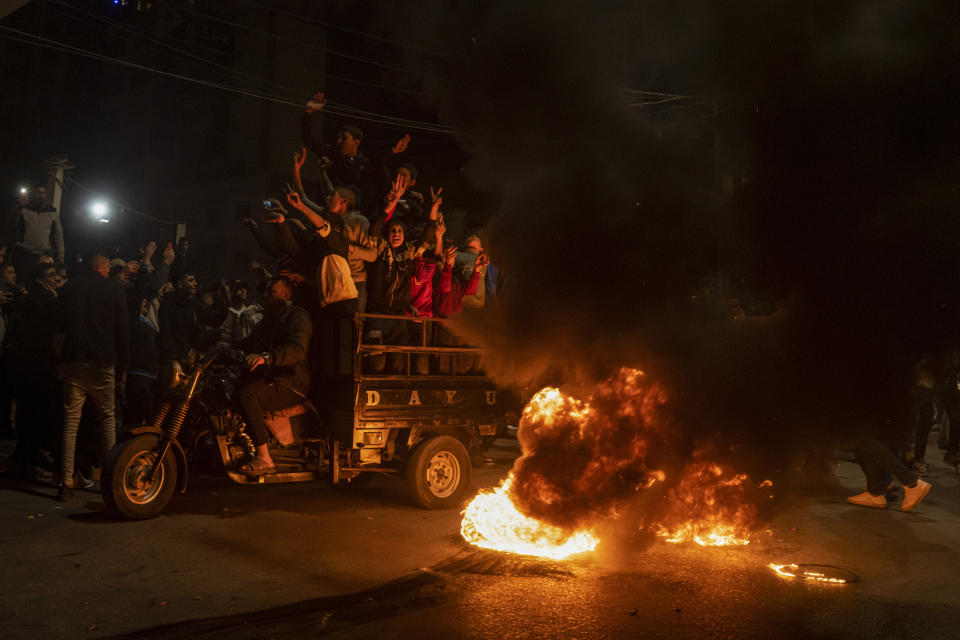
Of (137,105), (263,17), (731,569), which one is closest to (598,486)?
(731,569)

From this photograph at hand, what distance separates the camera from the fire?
245 inches

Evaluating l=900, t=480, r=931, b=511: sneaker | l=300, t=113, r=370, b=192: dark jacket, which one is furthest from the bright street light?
l=900, t=480, r=931, b=511: sneaker

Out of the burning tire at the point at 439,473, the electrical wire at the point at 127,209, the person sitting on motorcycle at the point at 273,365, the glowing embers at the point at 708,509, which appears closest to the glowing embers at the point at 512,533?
the glowing embers at the point at 708,509

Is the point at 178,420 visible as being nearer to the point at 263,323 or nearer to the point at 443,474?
the point at 263,323

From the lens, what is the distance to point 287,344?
7.30 meters

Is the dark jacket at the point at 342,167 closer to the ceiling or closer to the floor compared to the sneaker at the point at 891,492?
closer to the ceiling

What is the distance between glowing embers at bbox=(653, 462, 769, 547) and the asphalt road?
0.56ft

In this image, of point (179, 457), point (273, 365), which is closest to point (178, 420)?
point (179, 457)

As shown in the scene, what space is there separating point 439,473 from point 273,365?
82.9 inches

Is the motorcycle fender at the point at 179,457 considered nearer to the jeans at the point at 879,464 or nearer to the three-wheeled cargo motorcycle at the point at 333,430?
the three-wheeled cargo motorcycle at the point at 333,430

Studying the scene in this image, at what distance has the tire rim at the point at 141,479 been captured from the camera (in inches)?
259

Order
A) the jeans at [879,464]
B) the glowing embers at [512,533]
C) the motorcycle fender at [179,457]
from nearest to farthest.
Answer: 1. the glowing embers at [512,533]
2. the motorcycle fender at [179,457]
3. the jeans at [879,464]

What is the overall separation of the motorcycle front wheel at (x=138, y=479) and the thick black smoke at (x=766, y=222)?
363 centimetres

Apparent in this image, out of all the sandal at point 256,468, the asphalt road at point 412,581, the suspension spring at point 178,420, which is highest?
the suspension spring at point 178,420
